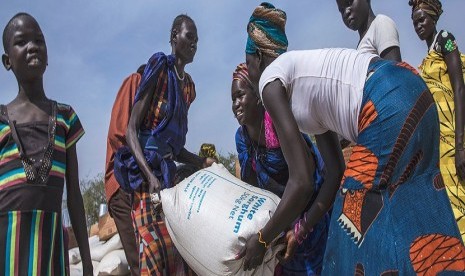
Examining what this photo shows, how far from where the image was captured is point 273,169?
3.12 metres

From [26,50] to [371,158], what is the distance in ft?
5.11

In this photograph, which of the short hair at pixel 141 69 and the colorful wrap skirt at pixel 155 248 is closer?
the colorful wrap skirt at pixel 155 248

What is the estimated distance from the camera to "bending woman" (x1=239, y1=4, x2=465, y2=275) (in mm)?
1950

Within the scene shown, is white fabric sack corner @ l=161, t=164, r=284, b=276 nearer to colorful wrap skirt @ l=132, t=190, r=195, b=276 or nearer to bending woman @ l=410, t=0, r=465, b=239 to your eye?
colorful wrap skirt @ l=132, t=190, r=195, b=276

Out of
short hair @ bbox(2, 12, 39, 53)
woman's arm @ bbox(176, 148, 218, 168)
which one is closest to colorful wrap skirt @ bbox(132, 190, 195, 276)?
woman's arm @ bbox(176, 148, 218, 168)

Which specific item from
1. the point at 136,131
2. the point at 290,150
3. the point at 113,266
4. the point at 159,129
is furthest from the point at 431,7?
the point at 113,266

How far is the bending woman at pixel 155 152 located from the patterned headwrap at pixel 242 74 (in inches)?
26.3

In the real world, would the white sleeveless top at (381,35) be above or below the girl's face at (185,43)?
above

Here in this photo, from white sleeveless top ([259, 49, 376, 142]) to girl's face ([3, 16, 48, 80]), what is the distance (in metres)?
1.09

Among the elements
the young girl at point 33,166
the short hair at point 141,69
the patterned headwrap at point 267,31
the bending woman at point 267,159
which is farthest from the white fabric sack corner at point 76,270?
the patterned headwrap at point 267,31

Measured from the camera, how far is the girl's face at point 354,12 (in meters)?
3.32

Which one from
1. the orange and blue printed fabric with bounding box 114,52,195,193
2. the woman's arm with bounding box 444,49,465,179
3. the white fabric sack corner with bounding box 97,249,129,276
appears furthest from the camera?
the white fabric sack corner with bounding box 97,249,129,276

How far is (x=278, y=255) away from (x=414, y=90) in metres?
0.99

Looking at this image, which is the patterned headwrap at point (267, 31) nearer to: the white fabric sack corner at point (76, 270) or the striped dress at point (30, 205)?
the striped dress at point (30, 205)
